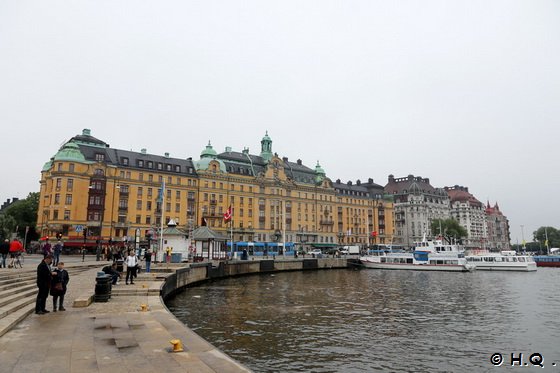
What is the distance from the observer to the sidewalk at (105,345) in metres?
9.59

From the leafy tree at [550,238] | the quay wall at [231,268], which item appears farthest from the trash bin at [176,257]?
the leafy tree at [550,238]

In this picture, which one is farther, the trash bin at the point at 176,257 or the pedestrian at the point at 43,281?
the trash bin at the point at 176,257

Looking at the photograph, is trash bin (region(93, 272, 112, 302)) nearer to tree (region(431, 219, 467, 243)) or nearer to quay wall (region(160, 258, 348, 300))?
quay wall (region(160, 258, 348, 300))

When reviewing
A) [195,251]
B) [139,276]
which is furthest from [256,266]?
[139,276]

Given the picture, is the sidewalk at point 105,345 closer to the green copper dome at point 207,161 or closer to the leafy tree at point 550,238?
the green copper dome at point 207,161

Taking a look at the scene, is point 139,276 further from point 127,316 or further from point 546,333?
point 546,333

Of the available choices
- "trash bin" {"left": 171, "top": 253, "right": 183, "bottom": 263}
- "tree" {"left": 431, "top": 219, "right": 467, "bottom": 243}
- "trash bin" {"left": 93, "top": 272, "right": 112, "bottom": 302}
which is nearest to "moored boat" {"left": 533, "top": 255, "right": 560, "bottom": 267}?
"tree" {"left": 431, "top": 219, "right": 467, "bottom": 243}

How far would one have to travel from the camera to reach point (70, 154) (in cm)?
8181

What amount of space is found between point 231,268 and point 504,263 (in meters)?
56.1

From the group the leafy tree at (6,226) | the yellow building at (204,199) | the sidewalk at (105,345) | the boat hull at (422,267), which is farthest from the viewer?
the leafy tree at (6,226)

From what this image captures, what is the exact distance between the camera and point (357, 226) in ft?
428

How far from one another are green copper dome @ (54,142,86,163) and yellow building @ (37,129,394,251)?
0.72 ft

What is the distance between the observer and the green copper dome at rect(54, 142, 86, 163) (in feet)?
266

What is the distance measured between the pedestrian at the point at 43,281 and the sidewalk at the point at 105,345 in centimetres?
41
